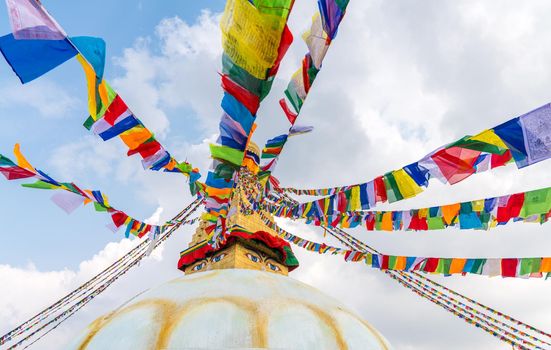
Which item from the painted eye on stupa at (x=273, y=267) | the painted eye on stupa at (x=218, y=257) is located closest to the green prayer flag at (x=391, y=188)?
the painted eye on stupa at (x=273, y=267)

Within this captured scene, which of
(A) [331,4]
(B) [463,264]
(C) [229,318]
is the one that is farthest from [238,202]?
(A) [331,4]

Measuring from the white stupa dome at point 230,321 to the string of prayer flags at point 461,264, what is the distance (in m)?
1.88

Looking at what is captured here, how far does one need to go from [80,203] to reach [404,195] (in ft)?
16.8

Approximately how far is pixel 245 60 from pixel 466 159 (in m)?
2.62

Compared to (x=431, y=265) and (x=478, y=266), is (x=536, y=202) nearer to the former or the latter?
(x=478, y=266)

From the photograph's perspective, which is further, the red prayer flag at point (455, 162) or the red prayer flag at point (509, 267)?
the red prayer flag at point (509, 267)

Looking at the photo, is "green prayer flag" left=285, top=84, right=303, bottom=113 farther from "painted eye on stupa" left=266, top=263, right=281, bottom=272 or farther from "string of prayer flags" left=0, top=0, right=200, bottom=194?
"painted eye on stupa" left=266, top=263, right=281, bottom=272

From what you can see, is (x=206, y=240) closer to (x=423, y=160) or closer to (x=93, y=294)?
(x=93, y=294)

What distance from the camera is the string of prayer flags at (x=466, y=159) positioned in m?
3.12

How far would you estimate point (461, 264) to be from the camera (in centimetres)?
629

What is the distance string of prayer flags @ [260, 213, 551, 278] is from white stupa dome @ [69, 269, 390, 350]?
188 centimetres

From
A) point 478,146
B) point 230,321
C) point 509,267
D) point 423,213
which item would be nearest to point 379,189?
point 478,146

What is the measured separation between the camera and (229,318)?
4234 millimetres

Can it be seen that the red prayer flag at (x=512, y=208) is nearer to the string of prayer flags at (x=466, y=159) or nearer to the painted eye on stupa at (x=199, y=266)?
the string of prayer flags at (x=466, y=159)
